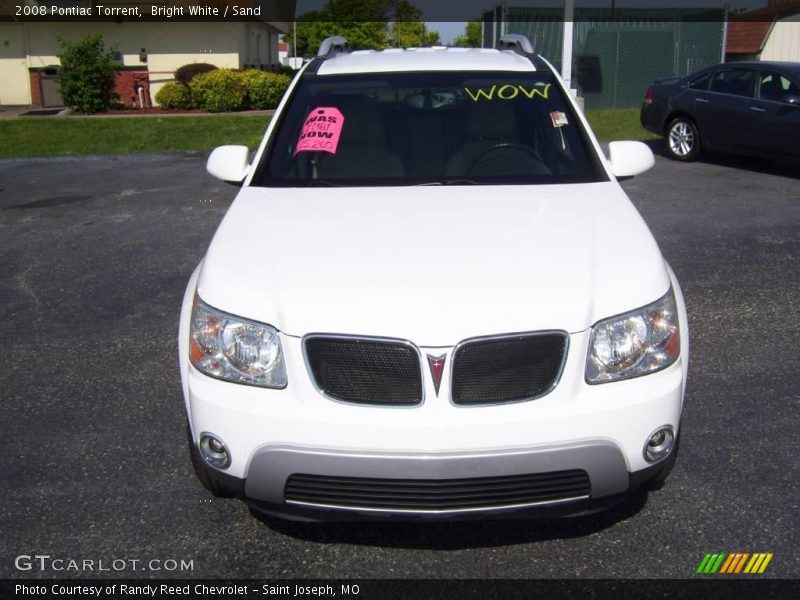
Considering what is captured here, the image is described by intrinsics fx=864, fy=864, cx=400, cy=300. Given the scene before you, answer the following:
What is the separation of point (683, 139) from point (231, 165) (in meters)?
10.4

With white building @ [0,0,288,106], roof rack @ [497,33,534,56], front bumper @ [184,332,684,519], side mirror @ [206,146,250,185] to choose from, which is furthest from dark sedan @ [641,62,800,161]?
white building @ [0,0,288,106]

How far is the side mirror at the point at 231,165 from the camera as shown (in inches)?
175

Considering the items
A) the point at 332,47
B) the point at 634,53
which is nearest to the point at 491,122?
the point at 332,47

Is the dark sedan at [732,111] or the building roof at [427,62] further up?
the building roof at [427,62]

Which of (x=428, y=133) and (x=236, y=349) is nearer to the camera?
(x=236, y=349)

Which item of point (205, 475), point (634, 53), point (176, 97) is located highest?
point (634, 53)

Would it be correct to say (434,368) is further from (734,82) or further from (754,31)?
(754,31)

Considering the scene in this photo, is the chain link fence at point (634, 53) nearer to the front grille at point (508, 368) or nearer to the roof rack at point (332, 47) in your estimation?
the roof rack at point (332, 47)

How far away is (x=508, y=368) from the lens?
2.85 m

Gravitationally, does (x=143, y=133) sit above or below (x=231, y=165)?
below

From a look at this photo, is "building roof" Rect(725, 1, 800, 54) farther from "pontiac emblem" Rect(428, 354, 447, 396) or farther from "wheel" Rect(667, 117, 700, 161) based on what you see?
"pontiac emblem" Rect(428, 354, 447, 396)

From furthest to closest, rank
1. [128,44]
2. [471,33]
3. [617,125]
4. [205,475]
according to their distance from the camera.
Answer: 1. [471,33]
2. [128,44]
3. [617,125]
4. [205,475]

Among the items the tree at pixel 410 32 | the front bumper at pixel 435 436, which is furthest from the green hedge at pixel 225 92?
the tree at pixel 410 32

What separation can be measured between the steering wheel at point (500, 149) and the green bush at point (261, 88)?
64.8ft
